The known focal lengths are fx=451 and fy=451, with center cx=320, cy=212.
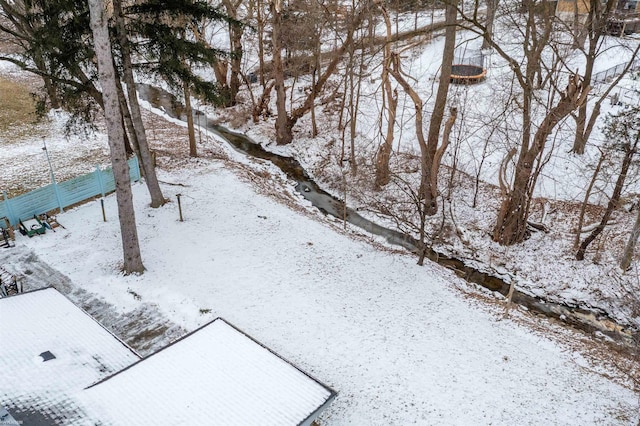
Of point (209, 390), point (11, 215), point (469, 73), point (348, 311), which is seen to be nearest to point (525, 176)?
point (348, 311)

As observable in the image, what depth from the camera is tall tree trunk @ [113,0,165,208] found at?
11422mm

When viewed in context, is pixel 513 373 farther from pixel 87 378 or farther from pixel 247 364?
pixel 87 378

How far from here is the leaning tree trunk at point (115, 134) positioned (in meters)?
8.97

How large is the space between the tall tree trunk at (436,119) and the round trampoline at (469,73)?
10.4m

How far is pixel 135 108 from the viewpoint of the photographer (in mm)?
12469

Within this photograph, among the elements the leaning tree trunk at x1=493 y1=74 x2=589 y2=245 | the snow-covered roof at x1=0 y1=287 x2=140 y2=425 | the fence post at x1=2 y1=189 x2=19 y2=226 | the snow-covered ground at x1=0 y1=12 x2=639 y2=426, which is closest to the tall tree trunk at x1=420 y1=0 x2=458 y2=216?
the snow-covered ground at x1=0 y1=12 x2=639 y2=426

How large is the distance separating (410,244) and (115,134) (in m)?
9.88

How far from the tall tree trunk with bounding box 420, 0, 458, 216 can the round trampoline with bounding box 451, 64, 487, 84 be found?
409 inches

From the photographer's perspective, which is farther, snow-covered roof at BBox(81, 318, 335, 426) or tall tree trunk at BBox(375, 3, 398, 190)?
tall tree trunk at BBox(375, 3, 398, 190)

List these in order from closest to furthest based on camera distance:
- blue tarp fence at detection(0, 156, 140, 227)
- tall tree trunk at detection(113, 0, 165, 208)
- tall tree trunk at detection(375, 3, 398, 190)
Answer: tall tree trunk at detection(113, 0, 165, 208), blue tarp fence at detection(0, 156, 140, 227), tall tree trunk at detection(375, 3, 398, 190)

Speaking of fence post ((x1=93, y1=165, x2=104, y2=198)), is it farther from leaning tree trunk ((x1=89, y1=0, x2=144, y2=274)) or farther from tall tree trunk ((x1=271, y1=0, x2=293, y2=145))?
tall tree trunk ((x1=271, y1=0, x2=293, y2=145))

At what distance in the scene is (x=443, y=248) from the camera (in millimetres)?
15422

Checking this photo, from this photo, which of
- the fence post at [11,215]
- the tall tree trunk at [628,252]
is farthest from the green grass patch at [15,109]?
the tall tree trunk at [628,252]

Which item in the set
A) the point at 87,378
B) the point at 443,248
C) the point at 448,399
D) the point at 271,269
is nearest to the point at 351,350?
the point at 448,399
